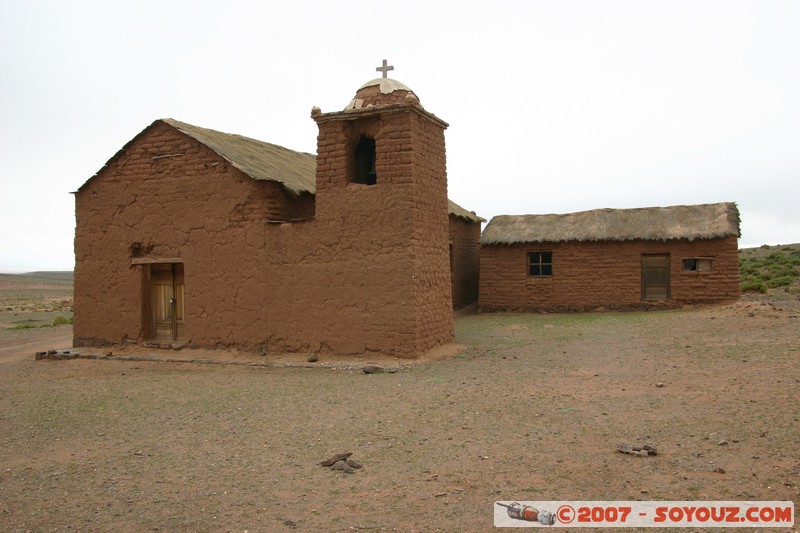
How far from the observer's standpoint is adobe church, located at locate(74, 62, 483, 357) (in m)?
12.0

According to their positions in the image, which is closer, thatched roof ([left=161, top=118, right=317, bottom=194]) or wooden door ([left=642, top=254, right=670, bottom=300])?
thatched roof ([left=161, top=118, right=317, bottom=194])

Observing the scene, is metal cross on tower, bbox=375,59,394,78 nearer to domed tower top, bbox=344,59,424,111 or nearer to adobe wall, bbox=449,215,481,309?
domed tower top, bbox=344,59,424,111

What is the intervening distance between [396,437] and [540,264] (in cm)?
1448

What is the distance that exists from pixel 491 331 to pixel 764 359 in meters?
7.06

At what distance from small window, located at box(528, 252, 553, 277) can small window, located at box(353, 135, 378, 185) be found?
8.23m

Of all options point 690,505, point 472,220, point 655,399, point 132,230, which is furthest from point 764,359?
point 472,220

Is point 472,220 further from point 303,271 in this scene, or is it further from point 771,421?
point 771,421

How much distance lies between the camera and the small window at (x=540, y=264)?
67.4ft

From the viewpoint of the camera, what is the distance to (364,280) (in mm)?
12094

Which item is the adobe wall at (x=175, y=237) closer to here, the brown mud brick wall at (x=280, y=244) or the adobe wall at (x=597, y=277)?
the brown mud brick wall at (x=280, y=244)

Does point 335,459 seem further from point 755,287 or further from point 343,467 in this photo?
point 755,287

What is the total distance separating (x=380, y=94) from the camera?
12977 mm

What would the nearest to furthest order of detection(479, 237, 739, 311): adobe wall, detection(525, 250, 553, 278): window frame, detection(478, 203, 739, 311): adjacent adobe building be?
detection(479, 237, 739, 311): adobe wall, detection(478, 203, 739, 311): adjacent adobe building, detection(525, 250, 553, 278): window frame

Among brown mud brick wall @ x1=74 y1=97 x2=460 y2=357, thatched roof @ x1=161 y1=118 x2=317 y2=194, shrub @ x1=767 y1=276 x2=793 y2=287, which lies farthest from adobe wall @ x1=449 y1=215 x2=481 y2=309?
shrub @ x1=767 y1=276 x2=793 y2=287
